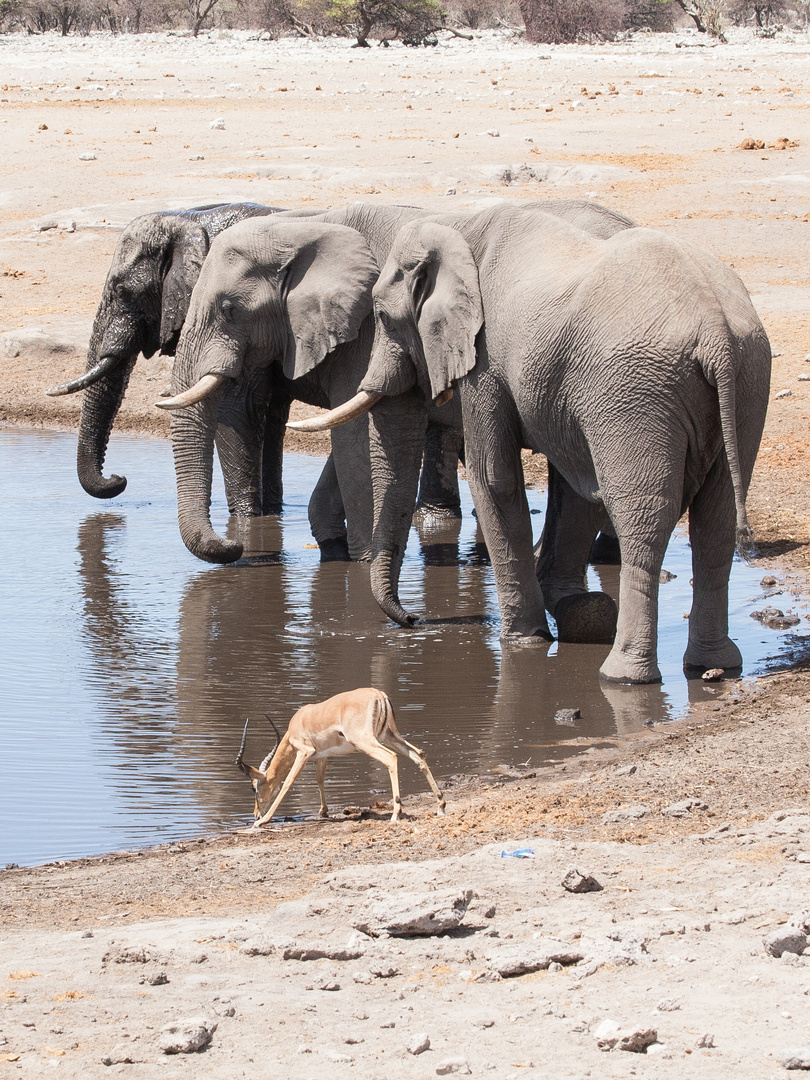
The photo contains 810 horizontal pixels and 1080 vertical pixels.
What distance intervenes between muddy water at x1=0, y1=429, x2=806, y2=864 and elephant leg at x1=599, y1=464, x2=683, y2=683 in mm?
139

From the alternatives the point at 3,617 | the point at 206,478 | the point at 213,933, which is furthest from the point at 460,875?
the point at 206,478

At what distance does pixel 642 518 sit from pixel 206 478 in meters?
3.77

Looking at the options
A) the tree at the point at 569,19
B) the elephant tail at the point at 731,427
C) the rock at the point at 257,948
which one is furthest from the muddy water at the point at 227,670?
the tree at the point at 569,19

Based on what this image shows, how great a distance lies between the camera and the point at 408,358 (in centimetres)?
820

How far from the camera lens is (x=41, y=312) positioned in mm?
17969

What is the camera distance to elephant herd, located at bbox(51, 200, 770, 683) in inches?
257

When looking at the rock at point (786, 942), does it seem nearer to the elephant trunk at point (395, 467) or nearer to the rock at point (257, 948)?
the rock at point (257, 948)

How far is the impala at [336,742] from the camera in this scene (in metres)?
5.08

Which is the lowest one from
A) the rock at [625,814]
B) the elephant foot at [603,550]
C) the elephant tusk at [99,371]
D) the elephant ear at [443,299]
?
the elephant foot at [603,550]

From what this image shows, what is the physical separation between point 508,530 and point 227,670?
1.59 m

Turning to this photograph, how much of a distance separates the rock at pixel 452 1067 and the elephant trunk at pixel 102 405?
8.49 m

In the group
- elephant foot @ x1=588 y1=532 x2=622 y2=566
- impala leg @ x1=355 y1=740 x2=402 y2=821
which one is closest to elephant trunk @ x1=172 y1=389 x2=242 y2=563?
elephant foot @ x1=588 y1=532 x2=622 y2=566

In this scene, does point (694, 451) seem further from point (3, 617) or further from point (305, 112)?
point (305, 112)

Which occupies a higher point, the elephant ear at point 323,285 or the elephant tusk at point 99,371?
the elephant ear at point 323,285
